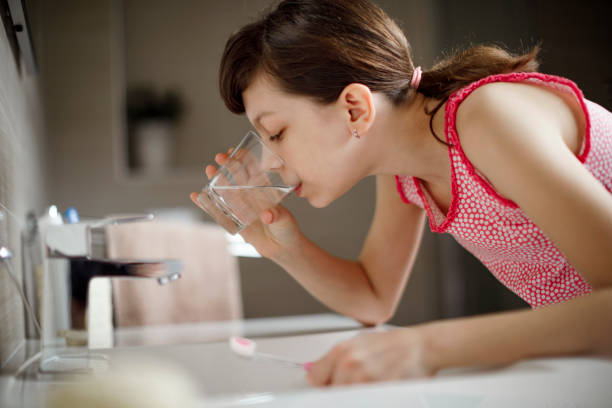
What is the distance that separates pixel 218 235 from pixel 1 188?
109 centimetres

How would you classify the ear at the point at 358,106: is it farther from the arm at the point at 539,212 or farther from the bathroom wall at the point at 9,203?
the bathroom wall at the point at 9,203

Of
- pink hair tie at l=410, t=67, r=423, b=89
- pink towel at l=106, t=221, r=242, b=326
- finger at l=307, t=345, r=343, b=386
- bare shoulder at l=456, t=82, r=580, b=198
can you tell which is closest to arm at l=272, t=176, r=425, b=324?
pink hair tie at l=410, t=67, r=423, b=89

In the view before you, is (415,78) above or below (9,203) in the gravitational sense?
above

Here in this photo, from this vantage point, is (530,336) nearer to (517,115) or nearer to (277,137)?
(517,115)

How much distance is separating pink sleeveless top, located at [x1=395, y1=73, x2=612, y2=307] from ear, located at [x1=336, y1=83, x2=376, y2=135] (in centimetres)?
12

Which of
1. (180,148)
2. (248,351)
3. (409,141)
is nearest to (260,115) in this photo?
(409,141)

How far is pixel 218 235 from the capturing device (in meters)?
1.76

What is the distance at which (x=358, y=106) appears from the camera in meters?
0.78

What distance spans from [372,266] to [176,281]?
84 centimetres

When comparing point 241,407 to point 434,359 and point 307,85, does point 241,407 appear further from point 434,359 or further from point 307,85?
point 307,85

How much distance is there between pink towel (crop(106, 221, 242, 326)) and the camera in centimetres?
150

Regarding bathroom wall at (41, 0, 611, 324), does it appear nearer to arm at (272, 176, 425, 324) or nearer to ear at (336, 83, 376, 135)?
arm at (272, 176, 425, 324)

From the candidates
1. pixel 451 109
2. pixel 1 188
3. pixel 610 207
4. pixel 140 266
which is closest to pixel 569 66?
pixel 451 109

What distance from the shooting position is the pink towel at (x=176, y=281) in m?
1.50
